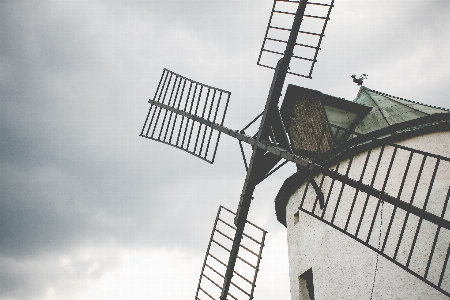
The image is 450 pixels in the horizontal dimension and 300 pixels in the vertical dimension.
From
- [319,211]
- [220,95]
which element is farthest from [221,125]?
[319,211]

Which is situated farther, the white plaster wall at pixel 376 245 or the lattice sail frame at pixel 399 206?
the white plaster wall at pixel 376 245

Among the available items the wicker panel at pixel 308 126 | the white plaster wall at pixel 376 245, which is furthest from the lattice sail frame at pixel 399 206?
the wicker panel at pixel 308 126

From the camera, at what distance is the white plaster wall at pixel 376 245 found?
174 inches

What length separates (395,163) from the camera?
5184 mm

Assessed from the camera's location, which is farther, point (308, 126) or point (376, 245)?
point (308, 126)

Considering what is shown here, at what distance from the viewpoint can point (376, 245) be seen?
4.89m

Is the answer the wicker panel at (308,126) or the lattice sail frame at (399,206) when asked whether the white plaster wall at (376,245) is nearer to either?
the lattice sail frame at (399,206)

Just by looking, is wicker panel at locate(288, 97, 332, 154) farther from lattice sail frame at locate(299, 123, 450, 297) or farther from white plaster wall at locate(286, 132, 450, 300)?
lattice sail frame at locate(299, 123, 450, 297)

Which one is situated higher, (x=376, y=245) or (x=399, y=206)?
(x=399, y=206)

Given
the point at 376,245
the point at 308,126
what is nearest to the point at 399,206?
the point at 376,245

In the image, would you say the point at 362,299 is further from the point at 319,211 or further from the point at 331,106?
the point at 331,106

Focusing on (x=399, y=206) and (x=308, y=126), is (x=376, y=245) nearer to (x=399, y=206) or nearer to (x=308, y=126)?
(x=399, y=206)

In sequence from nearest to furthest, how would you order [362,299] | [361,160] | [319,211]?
[362,299]
[361,160]
[319,211]

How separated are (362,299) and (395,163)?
236 centimetres
